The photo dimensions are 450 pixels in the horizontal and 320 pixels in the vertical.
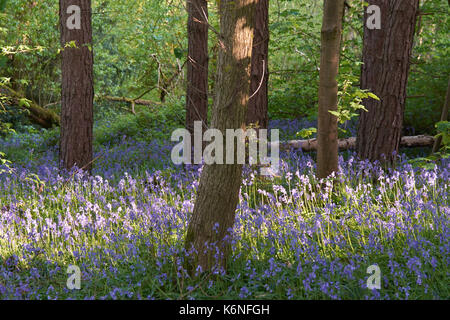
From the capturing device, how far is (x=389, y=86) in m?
6.86

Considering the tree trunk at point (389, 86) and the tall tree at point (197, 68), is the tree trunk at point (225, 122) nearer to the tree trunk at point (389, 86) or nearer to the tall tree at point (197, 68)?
the tree trunk at point (389, 86)

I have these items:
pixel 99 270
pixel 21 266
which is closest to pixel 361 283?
pixel 99 270

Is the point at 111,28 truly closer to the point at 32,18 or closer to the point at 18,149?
the point at 32,18

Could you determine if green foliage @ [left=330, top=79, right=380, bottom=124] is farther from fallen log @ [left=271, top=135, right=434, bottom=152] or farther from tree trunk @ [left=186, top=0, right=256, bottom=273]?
fallen log @ [left=271, top=135, right=434, bottom=152]

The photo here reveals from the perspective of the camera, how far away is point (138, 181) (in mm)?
7898

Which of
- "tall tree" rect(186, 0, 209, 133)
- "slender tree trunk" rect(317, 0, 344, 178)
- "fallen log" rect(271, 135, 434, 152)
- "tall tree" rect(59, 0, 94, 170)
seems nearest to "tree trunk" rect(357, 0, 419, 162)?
"slender tree trunk" rect(317, 0, 344, 178)

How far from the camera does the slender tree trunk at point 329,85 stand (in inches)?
205

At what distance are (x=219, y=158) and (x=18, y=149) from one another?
32.3ft

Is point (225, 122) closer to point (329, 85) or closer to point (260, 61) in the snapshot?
point (329, 85)

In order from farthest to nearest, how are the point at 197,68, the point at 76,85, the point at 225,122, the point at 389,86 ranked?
the point at 197,68
the point at 76,85
the point at 389,86
the point at 225,122

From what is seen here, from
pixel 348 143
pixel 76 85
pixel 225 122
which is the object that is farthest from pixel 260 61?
pixel 225 122

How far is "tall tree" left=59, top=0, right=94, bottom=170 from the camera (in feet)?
26.1

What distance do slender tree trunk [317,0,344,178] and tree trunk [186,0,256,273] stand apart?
1539 mm

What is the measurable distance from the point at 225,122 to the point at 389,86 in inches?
148
